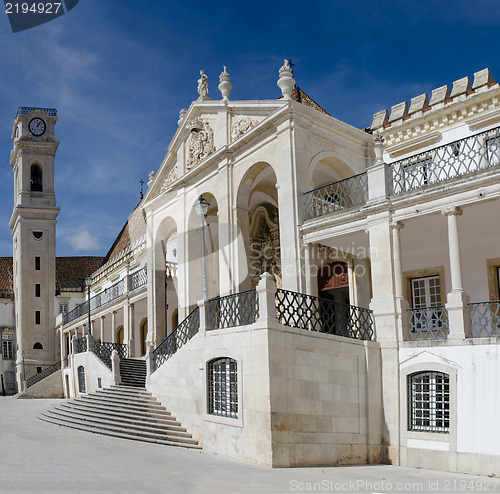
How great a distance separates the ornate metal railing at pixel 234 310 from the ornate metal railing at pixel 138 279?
1363 centimetres

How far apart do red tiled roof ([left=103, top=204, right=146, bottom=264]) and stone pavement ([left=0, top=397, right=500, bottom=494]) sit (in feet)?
89.3

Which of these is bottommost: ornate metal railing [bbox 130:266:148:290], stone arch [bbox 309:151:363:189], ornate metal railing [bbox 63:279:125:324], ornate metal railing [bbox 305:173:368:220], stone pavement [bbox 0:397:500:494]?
stone pavement [bbox 0:397:500:494]

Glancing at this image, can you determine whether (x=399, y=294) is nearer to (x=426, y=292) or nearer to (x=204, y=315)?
(x=426, y=292)

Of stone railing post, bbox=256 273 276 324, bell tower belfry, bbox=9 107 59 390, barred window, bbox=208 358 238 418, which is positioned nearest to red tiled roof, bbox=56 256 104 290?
bell tower belfry, bbox=9 107 59 390

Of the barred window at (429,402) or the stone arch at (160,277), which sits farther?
the stone arch at (160,277)

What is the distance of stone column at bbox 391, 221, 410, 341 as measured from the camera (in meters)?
14.2

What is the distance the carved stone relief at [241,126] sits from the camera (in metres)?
18.3

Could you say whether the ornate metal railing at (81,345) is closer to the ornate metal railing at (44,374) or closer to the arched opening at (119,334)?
the arched opening at (119,334)

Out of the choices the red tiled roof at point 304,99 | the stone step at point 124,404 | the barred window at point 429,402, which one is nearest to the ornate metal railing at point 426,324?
the barred window at point 429,402

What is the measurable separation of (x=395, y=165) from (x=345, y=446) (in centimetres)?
645

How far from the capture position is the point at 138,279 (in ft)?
95.6

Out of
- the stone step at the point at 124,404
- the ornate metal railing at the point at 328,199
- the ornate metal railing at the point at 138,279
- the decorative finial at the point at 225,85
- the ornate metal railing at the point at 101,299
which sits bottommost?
the stone step at the point at 124,404

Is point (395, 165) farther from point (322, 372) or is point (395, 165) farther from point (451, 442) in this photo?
point (451, 442)

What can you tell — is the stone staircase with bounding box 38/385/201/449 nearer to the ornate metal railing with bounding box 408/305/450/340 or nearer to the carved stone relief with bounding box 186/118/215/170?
the ornate metal railing with bounding box 408/305/450/340
